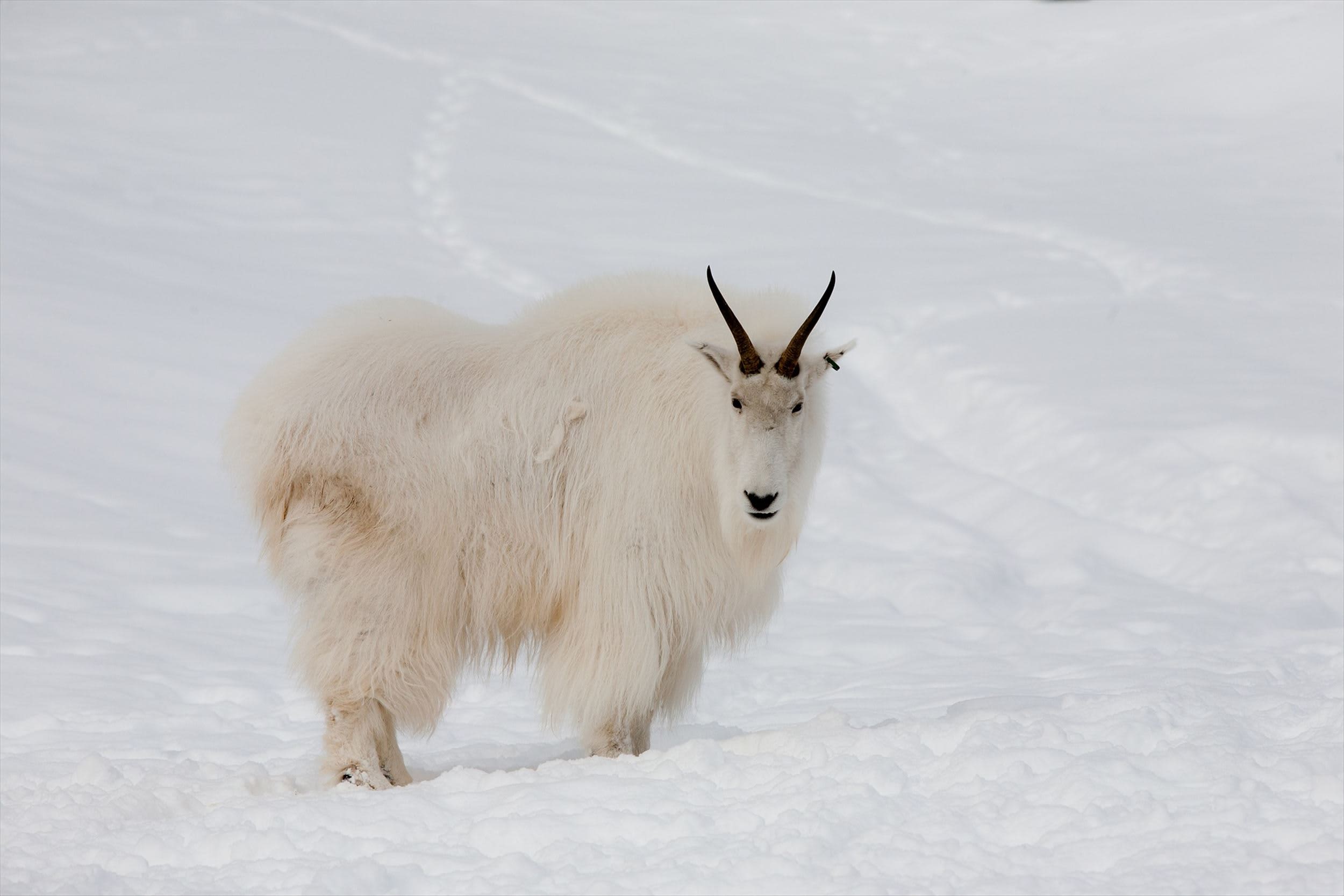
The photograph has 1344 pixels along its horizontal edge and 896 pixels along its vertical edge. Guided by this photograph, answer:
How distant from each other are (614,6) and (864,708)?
74.5 feet

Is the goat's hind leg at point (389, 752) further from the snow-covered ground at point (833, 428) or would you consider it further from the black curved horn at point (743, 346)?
the black curved horn at point (743, 346)

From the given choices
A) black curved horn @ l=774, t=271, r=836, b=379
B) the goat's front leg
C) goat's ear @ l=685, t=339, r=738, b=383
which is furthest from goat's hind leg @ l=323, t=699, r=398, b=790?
black curved horn @ l=774, t=271, r=836, b=379

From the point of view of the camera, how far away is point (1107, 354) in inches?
409

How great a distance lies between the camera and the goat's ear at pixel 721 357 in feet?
13.8

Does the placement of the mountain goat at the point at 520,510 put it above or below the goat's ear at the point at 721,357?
below

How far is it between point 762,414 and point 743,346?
0.22 metres

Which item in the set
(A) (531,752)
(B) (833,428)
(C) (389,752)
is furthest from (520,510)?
(B) (833,428)

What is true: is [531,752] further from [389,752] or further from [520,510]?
[520,510]

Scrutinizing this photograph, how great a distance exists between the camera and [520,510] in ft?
14.6

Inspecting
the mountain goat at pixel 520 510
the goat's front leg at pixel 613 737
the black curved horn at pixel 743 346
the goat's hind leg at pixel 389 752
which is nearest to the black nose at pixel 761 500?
the mountain goat at pixel 520 510

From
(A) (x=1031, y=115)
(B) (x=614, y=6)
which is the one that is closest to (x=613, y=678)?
(A) (x=1031, y=115)

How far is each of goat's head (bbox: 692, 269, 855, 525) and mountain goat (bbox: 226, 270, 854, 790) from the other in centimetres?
1

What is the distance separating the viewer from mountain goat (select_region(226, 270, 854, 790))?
14.1ft

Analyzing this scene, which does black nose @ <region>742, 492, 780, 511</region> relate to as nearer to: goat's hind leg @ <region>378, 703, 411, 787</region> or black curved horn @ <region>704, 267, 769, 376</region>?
black curved horn @ <region>704, 267, 769, 376</region>
